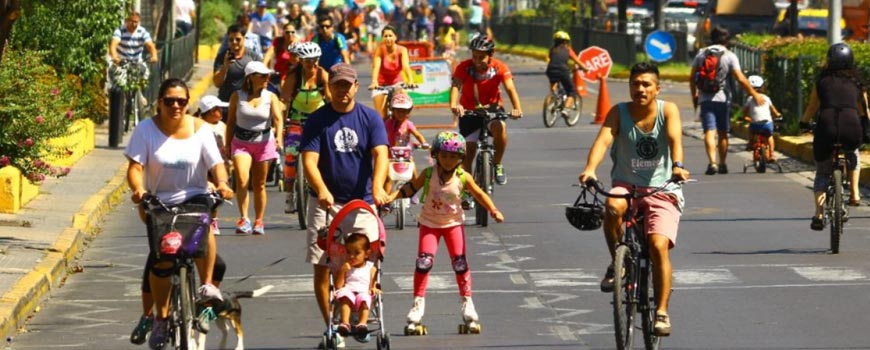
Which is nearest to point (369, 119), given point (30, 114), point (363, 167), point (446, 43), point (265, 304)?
point (363, 167)

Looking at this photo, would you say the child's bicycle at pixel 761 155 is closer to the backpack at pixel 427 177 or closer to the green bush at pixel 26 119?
the green bush at pixel 26 119

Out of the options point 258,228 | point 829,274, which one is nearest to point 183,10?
point 258,228

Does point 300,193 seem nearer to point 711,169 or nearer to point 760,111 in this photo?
point 711,169

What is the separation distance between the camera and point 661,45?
4116 centimetres

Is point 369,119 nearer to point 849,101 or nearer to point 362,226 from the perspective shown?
point 362,226

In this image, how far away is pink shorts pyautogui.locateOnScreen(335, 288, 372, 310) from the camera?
11242mm

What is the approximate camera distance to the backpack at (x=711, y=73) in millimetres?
24406

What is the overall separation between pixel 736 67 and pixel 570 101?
28.3 feet

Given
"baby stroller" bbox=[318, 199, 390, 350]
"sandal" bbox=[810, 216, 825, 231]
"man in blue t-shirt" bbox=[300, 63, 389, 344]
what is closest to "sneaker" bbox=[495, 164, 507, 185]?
"sandal" bbox=[810, 216, 825, 231]

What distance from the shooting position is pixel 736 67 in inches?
968

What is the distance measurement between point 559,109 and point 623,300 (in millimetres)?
22256

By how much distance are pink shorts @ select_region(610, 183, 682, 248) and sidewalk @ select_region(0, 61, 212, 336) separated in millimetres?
3940

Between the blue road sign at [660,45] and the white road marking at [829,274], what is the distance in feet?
82.4

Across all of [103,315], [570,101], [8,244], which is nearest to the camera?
[103,315]
